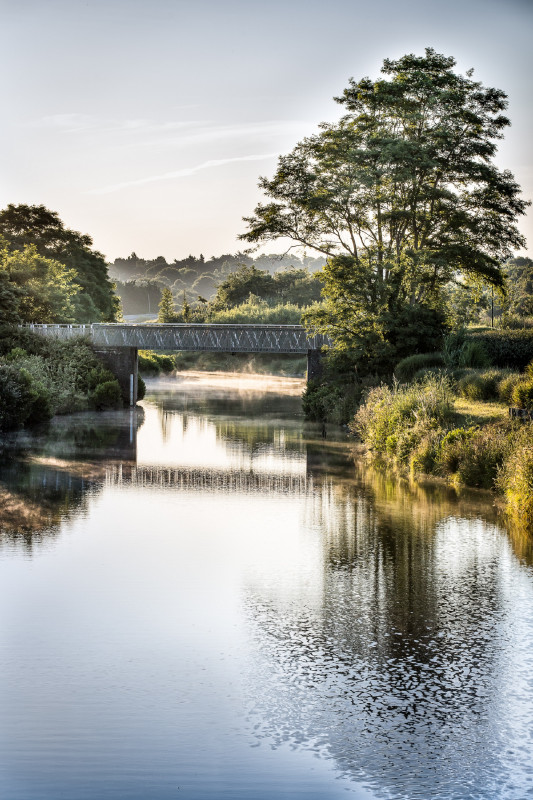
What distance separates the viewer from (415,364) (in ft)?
135

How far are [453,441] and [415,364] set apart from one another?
589 inches

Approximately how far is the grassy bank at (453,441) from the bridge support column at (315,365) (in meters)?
15.3

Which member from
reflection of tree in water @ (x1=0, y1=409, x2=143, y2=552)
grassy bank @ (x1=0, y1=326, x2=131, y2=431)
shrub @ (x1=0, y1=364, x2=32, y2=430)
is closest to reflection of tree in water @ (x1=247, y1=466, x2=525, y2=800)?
reflection of tree in water @ (x1=0, y1=409, x2=143, y2=552)

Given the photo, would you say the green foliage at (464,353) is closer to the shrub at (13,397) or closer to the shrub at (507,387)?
the shrub at (507,387)

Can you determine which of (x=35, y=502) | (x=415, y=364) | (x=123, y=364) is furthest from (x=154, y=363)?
(x=35, y=502)

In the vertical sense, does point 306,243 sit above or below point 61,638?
above

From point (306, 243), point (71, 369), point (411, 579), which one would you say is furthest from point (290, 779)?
point (71, 369)

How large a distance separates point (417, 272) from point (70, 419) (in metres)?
17.5

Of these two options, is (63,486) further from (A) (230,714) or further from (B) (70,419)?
(B) (70,419)

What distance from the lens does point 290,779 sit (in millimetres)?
8289

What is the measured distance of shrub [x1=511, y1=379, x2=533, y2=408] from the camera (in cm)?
2780

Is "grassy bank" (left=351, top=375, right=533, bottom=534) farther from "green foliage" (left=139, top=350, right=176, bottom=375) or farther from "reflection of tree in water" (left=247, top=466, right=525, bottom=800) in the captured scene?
"green foliage" (left=139, top=350, right=176, bottom=375)

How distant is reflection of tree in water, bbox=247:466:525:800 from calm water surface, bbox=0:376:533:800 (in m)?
0.03

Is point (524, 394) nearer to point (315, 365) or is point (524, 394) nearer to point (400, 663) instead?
point (400, 663)
